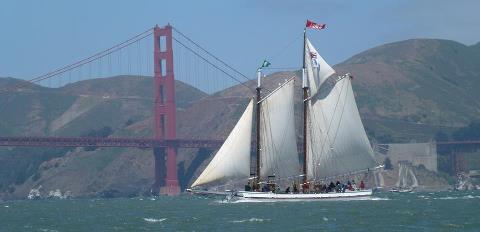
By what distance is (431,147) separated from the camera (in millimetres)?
188875

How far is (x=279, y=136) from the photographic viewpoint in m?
88.4

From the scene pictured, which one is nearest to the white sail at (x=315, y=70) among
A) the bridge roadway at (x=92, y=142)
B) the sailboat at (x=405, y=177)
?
the bridge roadway at (x=92, y=142)

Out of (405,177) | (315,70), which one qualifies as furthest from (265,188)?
(405,177)

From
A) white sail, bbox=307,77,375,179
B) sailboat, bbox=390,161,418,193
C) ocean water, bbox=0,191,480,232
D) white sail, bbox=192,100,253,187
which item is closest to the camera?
ocean water, bbox=0,191,480,232

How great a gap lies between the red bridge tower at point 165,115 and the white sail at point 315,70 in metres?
65.1

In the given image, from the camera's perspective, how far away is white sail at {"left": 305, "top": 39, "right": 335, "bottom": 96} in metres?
89.2

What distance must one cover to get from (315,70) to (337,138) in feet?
16.7

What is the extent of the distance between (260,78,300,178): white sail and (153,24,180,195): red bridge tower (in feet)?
213

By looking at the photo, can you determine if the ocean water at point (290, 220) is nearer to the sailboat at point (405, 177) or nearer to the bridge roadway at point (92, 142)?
the bridge roadway at point (92, 142)

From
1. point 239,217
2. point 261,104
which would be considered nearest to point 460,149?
point 261,104

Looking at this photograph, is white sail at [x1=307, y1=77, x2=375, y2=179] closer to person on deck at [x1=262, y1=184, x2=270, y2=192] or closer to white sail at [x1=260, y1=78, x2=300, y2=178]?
white sail at [x1=260, y1=78, x2=300, y2=178]

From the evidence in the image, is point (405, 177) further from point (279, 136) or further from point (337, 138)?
point (337, 138)

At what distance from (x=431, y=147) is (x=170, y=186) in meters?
47.4

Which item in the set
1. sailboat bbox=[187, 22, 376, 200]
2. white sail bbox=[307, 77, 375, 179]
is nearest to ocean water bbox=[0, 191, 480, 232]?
sailboat bbox=[187, 22, 376, 200]
